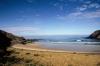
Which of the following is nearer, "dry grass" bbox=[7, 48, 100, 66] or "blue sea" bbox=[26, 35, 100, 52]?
"dry grass" bbox=[7, 48, 100, 66]

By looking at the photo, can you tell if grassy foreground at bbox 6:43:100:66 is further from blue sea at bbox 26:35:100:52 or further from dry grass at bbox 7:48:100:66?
blue sea at bbox 26:35:100:52

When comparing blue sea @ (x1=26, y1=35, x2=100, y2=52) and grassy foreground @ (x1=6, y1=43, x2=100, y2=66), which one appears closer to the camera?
grassy foreground @ (x1=6, y1=43, x2=100, y2=66)

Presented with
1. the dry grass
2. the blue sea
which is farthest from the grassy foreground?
the blue sea

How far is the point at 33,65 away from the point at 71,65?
3.45m

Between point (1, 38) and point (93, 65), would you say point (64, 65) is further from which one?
point (1, 38)

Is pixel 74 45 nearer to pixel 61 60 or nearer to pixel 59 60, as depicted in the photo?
pixel 61 60

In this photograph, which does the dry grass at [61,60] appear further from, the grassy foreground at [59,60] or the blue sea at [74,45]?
the blue sea at [74,45]

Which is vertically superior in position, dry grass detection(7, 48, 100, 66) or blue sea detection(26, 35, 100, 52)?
blue sea detection(26, 35, 100, 52)

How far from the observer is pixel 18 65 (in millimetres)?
11250

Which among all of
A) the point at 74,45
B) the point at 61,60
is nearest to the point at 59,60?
the point at 61,60

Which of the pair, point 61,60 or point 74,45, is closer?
point 61,60

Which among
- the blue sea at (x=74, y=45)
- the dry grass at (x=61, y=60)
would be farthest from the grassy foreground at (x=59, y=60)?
the blue sea at (x=74, y=45)

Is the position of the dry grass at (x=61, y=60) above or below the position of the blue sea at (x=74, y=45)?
below

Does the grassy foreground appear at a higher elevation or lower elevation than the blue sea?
lower
